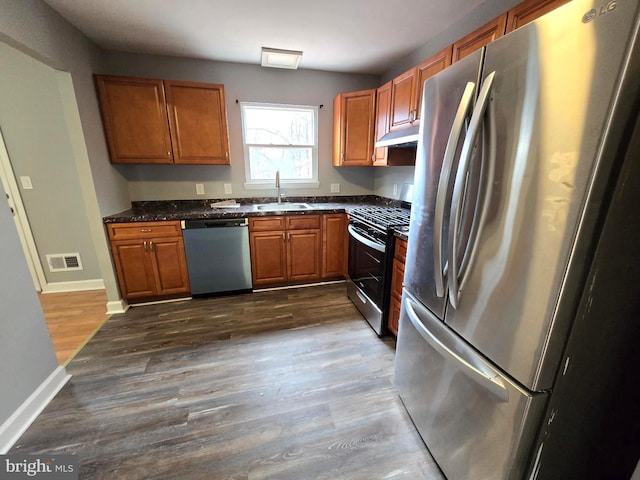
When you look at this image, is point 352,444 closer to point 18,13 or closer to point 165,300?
point 165,300

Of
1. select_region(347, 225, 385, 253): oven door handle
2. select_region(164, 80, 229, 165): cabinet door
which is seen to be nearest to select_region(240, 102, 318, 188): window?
select_region(164, 80, 229, 165): cabinet door

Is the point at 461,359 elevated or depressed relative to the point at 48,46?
depressed

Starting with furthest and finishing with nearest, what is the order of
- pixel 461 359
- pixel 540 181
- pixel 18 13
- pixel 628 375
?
pixel 18 13 < pixel 461 359 < pixel 628 375 < pixel 540 181

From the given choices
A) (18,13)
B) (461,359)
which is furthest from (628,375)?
(18,13)

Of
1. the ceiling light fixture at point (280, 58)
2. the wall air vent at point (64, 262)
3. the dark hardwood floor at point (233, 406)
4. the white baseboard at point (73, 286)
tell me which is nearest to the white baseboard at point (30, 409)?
the dark hardwood floor at point (233, 406)

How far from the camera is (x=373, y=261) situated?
219 centimetres

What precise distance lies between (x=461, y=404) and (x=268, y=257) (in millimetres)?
2237

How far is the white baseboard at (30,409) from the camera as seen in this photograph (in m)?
1.33

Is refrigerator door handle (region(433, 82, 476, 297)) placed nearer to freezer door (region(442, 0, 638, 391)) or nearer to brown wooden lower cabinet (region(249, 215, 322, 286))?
freezer door (region(442, 0, 638, 391))

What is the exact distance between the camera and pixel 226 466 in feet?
4.10

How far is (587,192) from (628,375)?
2.29 feet

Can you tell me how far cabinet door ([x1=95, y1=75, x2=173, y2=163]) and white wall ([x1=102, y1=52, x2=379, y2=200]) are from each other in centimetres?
30

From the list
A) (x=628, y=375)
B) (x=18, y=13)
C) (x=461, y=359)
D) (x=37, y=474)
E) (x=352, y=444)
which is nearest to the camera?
(x=628, y=375)

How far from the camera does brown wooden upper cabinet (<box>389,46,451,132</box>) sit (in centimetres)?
200
